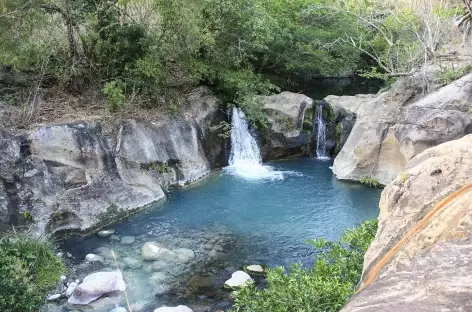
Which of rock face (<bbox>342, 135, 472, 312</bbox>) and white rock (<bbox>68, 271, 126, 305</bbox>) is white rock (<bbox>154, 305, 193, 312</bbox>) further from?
rock face (<bbox>342, 135, 472, 312</bbox>)

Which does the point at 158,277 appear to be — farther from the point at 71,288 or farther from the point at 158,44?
the point at 158,44

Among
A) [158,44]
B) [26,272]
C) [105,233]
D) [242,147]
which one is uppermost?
[158,44]

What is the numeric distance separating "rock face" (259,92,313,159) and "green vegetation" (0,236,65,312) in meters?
9.20

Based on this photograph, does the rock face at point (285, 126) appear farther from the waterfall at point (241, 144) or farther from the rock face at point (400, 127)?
the rock face at point (400, 127)

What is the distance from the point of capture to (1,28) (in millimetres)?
11812

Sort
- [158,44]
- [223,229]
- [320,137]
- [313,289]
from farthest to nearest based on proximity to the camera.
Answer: [320,137]
[158,44]
[223,229]
[313,289]

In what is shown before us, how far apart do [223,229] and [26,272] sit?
185 inches

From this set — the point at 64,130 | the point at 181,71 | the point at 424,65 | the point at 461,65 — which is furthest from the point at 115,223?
the point at 461,65

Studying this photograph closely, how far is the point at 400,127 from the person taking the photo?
13.3 m

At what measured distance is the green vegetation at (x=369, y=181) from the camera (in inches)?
548

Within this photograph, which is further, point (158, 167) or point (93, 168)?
point (158, 167)

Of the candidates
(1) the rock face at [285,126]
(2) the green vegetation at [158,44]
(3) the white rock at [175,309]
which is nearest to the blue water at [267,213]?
(1) the rock face at [285,126]

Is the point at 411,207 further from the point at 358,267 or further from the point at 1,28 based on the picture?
the point at 1,28

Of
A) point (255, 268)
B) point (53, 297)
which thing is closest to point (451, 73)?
point (255, 268)
